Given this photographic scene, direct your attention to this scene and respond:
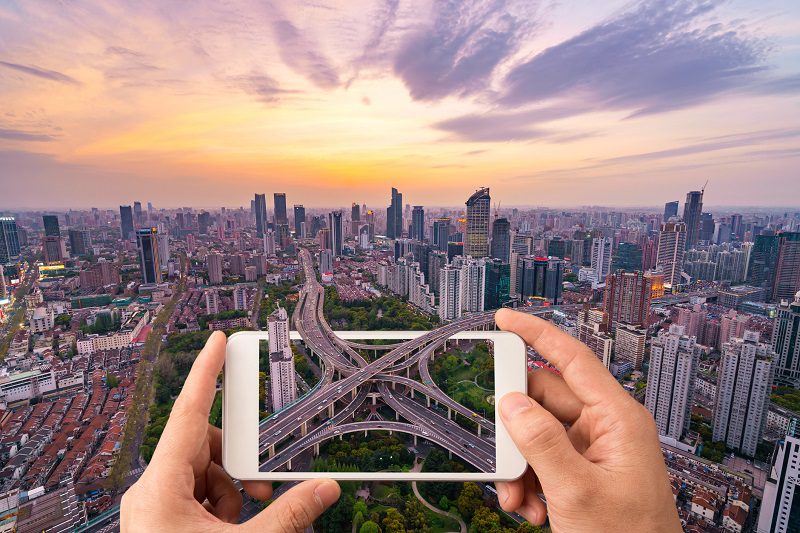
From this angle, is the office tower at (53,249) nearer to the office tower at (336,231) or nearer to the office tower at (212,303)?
Answer: the office tower at (212,303)

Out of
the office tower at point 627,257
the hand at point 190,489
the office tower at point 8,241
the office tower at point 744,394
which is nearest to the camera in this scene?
the hand at point 190,489

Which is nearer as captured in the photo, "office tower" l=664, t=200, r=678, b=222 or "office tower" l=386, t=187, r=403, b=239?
"office tower" l=664, t=200, r=678, b=222

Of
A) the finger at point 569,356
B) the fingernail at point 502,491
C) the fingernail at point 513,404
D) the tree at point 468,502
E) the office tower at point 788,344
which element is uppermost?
the finger at point 569,356

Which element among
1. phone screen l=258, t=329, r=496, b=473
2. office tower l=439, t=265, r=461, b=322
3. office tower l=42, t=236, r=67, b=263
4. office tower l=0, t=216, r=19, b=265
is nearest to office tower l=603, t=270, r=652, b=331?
office tower l=439, t=265, r=461, b=322

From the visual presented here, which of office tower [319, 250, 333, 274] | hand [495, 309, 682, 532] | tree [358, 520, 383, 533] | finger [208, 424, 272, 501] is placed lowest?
tree [358, 520, 383, 533]

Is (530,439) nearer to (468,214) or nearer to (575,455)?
(575,455)

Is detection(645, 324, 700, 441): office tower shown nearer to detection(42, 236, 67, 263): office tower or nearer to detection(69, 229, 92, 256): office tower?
detection(42, 236, 67, 263): office tower

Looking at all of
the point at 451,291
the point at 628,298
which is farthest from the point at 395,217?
the point at 628,298

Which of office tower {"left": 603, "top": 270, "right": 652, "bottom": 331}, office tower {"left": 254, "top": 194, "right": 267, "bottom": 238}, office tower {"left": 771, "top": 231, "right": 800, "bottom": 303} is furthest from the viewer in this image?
office tower {"left": 254, "top": 194, "right": 267, "bottom": 238}

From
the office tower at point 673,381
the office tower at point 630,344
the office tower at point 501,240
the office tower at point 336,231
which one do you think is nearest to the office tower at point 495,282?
the office tower at point 630,344
